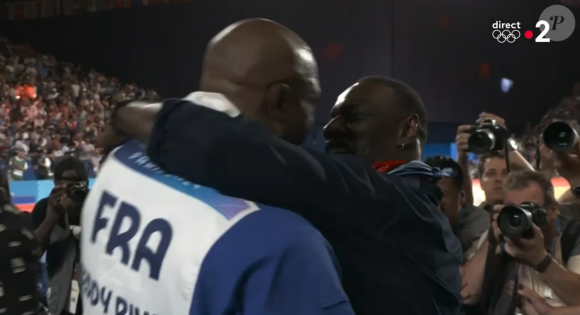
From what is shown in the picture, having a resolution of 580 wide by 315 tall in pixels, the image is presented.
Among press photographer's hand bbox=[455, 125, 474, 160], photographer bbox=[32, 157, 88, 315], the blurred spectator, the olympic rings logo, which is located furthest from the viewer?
the olympic rings logo

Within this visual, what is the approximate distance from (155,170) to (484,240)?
131 centimetres

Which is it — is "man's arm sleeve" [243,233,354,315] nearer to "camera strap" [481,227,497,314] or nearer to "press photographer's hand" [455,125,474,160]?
"camera strap" [481,227,497,314]

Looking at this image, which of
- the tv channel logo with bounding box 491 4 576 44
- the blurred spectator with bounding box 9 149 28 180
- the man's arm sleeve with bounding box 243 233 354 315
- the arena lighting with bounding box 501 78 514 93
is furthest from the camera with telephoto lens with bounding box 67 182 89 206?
the arena lighting with bounding box 501 78 514 93

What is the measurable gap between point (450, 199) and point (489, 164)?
0.39m

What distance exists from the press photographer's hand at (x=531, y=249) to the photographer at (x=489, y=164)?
59 cm

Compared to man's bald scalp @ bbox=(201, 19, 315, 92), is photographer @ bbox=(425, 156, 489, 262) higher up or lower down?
lower down

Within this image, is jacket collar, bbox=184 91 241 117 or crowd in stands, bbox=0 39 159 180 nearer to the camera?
jacket collar, bbox=184 91 241 117

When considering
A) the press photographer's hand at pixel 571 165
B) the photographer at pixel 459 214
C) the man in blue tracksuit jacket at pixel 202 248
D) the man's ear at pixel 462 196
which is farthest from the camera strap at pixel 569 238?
the man in blue tracksuit jacket at pixel 202 248

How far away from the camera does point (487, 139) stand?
6.75ft

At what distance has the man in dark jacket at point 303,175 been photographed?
71 centimetres

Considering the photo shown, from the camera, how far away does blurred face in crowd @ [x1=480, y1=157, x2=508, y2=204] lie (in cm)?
237

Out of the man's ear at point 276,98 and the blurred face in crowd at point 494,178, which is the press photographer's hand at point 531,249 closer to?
the blurred face in crowd at point 494,178

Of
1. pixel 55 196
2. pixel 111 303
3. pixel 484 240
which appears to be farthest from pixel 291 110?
pixel 55 196

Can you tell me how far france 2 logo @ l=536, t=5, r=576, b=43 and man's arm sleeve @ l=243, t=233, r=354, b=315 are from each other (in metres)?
10.8
